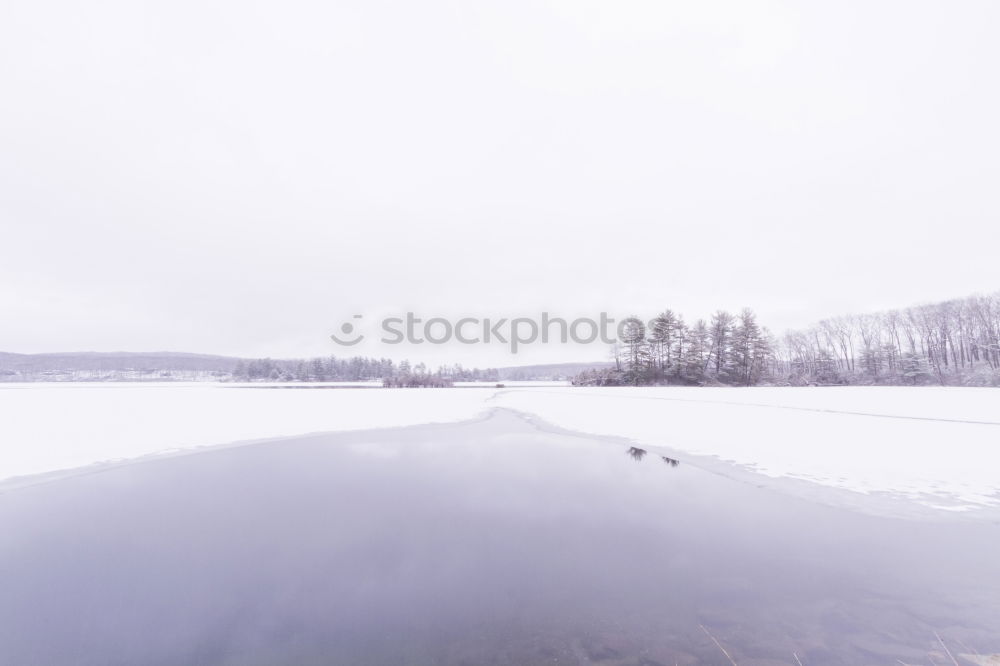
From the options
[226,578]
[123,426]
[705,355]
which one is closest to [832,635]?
[226,578]

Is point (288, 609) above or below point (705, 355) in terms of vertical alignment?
below

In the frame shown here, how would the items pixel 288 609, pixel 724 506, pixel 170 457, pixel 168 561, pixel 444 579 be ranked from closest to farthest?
pixel 288 609 → pixel 444 579 → pixel 168 561 → pixel 724 506 → pixel 170 457

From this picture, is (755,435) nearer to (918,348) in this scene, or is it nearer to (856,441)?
(856,441)

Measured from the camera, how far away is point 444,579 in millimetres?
5504

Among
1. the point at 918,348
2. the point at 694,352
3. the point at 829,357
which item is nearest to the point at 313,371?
the point at 694,352

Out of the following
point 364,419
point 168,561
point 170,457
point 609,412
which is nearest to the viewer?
point 168,561

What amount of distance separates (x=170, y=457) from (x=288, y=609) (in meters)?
12.2

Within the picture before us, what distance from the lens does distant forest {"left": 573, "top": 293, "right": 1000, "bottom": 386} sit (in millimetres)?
54250

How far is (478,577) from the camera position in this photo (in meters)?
5.55

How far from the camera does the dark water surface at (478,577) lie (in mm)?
4070

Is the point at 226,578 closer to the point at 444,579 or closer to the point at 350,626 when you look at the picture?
the point at 350,626

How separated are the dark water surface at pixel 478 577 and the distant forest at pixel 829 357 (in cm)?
5492

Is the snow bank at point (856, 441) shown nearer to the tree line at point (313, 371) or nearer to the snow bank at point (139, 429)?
the snow bank at point (139, 429)

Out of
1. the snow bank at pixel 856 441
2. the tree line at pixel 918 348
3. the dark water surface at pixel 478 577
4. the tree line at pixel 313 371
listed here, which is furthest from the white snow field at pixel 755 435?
the tree line at pixel 313 371
